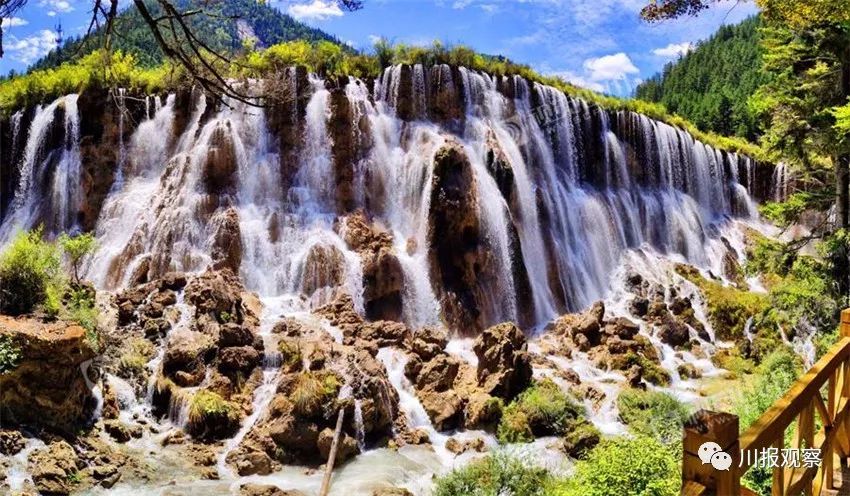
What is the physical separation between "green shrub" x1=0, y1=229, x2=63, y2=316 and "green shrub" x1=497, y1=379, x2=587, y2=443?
362 inches

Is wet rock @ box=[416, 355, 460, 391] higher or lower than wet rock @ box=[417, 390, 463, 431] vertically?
higher

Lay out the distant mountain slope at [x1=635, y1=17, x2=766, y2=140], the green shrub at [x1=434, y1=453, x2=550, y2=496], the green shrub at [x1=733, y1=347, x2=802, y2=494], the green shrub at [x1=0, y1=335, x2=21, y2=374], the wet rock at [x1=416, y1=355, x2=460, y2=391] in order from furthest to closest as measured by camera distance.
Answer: the distant mountain slope at [x1=635, y1=17, x2=766, y2=140]
the wet rock at [x1=416, y1=355, x2=460, y2=391]
the green shrub at [x1=0, y1=335, x2=21, y2=374]
the green shrub at [x1=434, y1=453, x2=550, y2=496]
the green shrub at [x1=733, y1=347, x2=802, y2=494]

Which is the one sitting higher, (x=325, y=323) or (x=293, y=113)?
(x=293, y=113)

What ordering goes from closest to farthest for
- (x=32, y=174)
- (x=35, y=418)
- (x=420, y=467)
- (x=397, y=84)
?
(x=35, y=418) < (x=420, y=467) < (x=32, y=174) < (x=397, y=84)

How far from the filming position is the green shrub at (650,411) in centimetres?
1242

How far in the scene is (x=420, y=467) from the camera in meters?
Answer: 12.2

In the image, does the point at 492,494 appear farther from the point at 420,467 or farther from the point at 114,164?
the point at 114,164

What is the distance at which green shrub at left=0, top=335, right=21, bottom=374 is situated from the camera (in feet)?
36.6

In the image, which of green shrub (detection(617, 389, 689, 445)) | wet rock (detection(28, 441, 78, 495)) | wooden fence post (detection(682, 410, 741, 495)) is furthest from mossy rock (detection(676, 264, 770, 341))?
wooden fence post (detection(682, 410, 741, 495))

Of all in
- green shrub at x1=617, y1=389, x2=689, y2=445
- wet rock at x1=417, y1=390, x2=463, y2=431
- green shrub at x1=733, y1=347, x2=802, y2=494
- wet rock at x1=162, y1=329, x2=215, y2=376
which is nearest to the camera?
green shrub at x1=733, y1=347, x2=802, y2=494

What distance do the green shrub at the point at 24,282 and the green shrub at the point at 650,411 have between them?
11.6 metres

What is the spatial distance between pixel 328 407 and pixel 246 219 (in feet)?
30.0

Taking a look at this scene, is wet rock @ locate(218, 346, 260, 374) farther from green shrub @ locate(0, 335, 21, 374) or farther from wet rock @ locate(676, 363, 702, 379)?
wet rock @ locate(676, 363, 702, 379)

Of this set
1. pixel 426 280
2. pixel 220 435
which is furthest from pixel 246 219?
pixel 220 435
